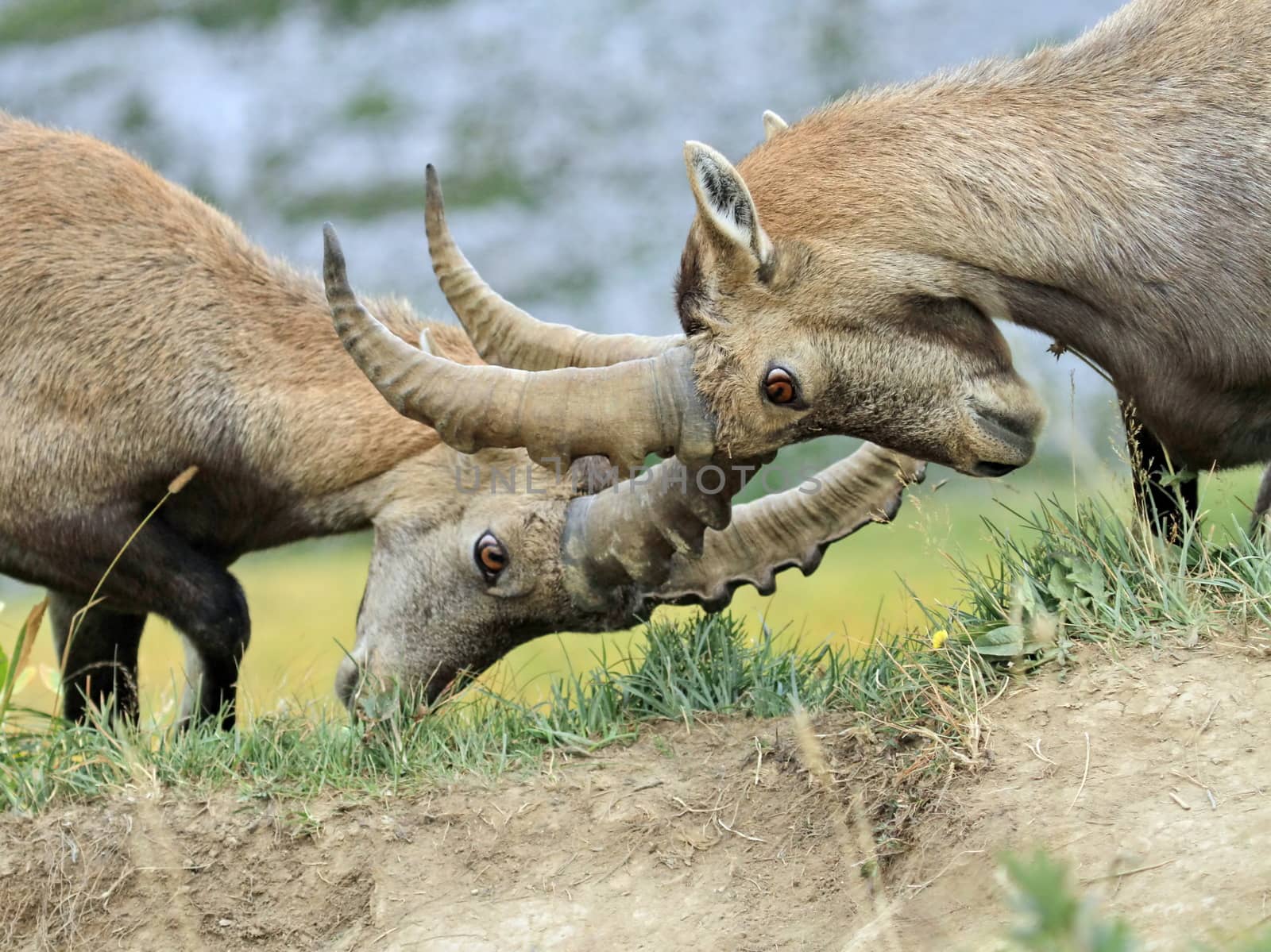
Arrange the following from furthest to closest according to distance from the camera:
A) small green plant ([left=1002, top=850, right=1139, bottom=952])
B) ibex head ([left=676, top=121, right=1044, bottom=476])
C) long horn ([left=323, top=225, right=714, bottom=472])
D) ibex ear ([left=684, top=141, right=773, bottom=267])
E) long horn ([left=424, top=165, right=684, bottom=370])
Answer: long horn ([left=424, top=165, right=684, bottom=370])
long horn ([left=323, top=225, right=714, bottom=472])
ibex head ([left=676, top=121, right=1044, bottom=476])
ibex ear ([left=684, top=141, right=773, bottom=267])
small green plant ([left=1002, top=850, right=1139, bottom=952])

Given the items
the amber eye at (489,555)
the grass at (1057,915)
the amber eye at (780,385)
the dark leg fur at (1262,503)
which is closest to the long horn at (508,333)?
the amber eye at (489,555)

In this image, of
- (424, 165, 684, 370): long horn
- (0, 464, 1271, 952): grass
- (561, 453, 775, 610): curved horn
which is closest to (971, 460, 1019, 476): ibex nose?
(0, 464, 1271, 952): grass

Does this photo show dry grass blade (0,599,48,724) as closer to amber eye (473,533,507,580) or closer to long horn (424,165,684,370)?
amber eye (473,533,507,580)

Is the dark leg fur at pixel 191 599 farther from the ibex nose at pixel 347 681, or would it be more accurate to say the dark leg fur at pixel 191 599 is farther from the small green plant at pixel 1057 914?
the small green plant at pixel 1057 914

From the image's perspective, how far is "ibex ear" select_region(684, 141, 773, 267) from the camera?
16.1 ft

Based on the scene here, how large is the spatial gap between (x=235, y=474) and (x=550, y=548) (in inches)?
63.4

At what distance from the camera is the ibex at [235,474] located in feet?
22.6

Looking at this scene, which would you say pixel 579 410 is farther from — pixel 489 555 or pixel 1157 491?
pixel 1157 491

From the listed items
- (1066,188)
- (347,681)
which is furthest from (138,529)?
(1066,188)

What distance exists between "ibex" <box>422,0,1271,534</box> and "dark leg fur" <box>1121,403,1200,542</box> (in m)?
0.16

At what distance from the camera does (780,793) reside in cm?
535

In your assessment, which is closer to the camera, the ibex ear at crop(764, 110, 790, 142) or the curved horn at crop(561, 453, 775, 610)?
the ibex ear at crop(764, 110, 790, 142)

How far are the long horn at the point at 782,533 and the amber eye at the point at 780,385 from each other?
1.45 meters

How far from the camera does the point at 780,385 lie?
5.21m
